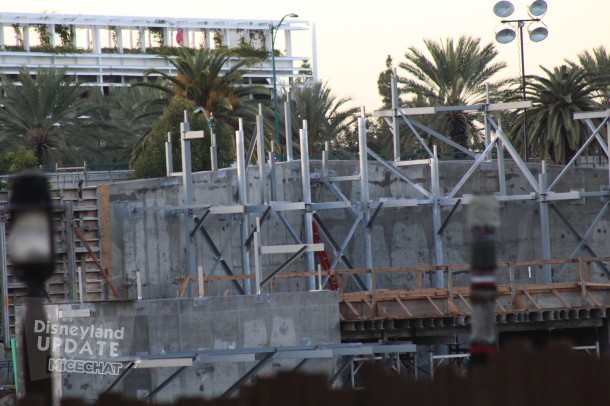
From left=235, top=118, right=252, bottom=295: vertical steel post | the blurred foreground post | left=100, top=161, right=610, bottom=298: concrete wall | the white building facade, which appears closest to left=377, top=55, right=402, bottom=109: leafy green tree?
the white building facade

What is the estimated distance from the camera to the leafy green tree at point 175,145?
1715 inches

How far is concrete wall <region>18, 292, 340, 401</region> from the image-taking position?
2564cm

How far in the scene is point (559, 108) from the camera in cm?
4528

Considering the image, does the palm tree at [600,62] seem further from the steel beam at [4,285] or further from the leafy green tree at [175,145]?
the steel beam at [4,285]

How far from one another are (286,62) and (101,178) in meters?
50.0

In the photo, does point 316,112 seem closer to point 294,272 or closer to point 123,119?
point 123,119

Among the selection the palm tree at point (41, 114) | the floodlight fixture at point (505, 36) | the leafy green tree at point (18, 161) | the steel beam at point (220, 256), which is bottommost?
the steel beam at point (220, 256)

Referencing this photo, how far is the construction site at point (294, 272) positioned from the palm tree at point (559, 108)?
21.0ft

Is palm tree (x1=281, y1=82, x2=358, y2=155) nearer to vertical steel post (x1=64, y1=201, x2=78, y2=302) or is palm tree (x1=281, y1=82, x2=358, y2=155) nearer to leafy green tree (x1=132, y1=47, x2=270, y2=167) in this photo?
leafy green tree (x1=132, y1=47, x2=270, y2=167)

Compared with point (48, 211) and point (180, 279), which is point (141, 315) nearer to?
point (180, 279)

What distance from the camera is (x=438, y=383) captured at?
8.60 m

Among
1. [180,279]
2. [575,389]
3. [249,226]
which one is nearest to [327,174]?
[249,226]

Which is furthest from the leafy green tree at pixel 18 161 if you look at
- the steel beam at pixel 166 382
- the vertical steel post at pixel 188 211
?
the steel beam at pixel 166 382

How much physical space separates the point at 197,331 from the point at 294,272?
6.57m
